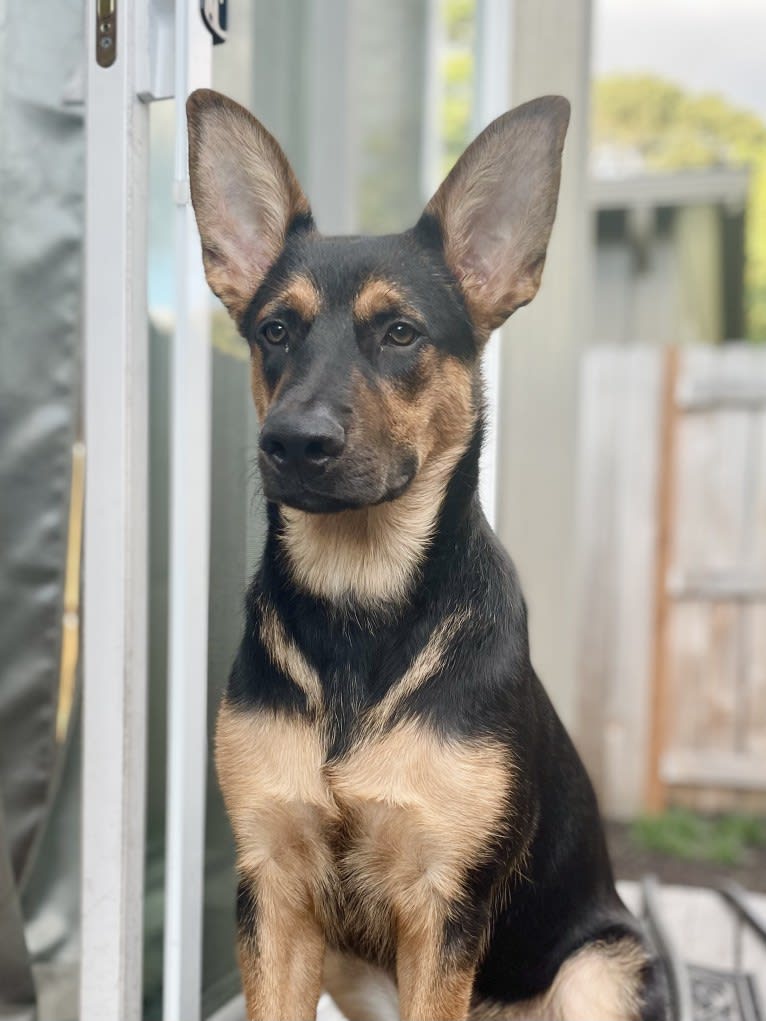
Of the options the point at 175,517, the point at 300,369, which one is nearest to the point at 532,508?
the point at 175,517

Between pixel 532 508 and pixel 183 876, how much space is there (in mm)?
2541

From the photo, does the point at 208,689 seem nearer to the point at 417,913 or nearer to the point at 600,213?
the point at 417,913

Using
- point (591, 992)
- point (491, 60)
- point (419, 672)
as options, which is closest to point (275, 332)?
point (419, 672)

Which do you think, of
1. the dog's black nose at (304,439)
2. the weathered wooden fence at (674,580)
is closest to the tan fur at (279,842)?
the dog's black nose at (304,439)

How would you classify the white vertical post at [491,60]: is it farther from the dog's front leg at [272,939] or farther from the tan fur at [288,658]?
the dog's front leg at [272,939]

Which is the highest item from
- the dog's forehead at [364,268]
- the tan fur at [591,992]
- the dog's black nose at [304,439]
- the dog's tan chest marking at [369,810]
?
the dog's forehead at [364,268]

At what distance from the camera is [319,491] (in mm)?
1319

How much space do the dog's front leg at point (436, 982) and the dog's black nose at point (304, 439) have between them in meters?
0.69

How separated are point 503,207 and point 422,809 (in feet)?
2.76

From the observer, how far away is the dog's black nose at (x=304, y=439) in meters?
1.27

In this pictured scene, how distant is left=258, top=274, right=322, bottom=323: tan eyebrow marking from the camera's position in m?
1.45

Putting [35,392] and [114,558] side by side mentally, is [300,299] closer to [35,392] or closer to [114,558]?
[114,558]

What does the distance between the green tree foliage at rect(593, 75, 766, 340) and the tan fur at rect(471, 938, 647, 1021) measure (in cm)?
1074

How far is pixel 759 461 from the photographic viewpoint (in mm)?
5387
